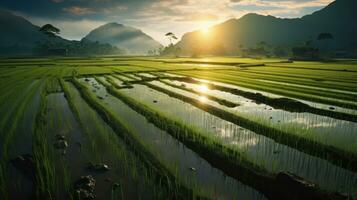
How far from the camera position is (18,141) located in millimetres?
13078

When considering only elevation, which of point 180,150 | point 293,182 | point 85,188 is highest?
point 293,182

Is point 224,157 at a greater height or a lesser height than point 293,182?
lesser

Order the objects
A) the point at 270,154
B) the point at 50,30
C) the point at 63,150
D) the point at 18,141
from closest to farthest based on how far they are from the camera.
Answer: the point at 270,154 < the point at 63,150 < the point at 18,141 < the point at 50,30

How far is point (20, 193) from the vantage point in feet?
27.6

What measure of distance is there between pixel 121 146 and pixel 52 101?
13.1 metres

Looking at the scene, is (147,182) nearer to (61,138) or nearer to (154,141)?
(154,141)

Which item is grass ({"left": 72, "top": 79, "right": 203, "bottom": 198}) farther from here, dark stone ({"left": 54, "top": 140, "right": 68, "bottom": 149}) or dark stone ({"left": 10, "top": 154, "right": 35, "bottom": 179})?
dark stone ({"left": 10, "top": 154, "right": 35, "bottom": 179})

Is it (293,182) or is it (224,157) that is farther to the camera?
(224,157)

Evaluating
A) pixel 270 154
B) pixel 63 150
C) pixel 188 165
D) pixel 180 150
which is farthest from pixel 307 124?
pixel 63 150

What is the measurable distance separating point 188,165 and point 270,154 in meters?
3.45

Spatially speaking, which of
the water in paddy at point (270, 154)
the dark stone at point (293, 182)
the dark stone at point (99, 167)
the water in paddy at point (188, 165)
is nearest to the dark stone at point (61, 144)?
the dark stone at point (99, 167)

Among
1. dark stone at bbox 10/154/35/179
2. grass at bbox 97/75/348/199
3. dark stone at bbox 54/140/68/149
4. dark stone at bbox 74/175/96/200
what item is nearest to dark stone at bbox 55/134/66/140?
dark stone at bbox 54/140/68/149

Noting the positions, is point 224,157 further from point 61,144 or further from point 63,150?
point 61,144

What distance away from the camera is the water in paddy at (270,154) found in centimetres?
903
